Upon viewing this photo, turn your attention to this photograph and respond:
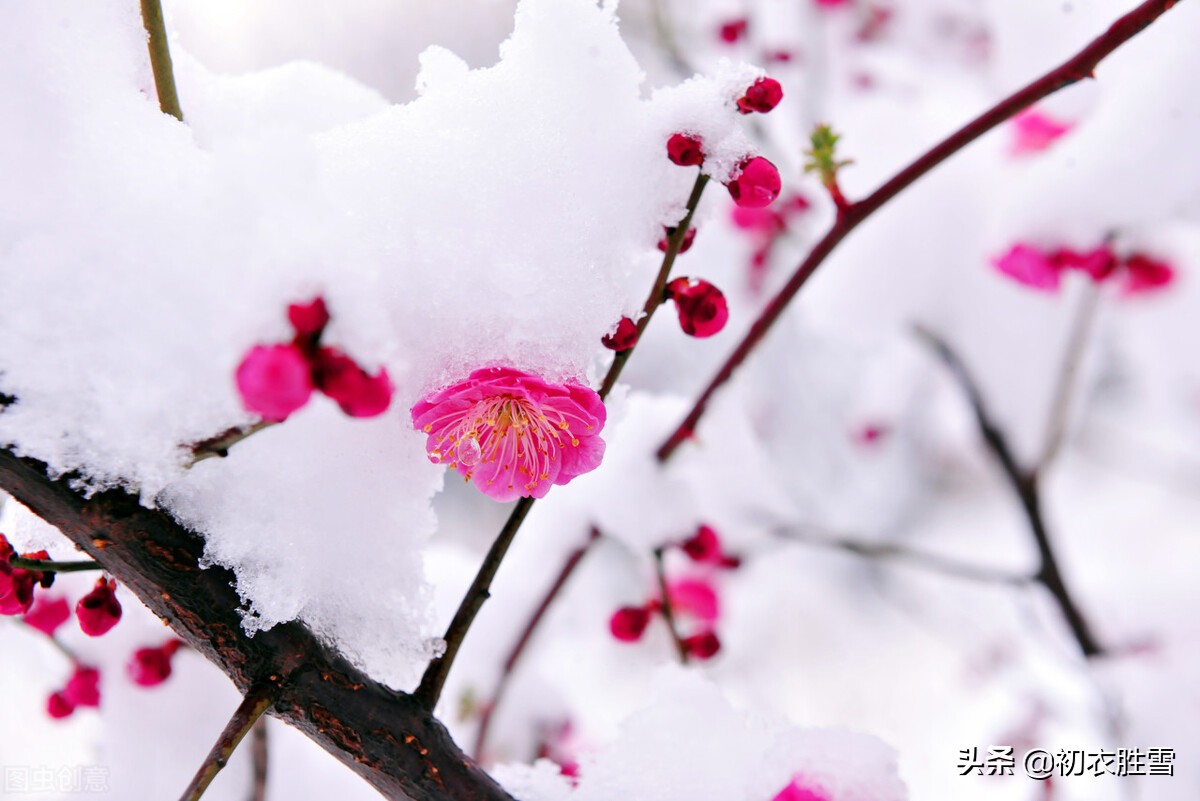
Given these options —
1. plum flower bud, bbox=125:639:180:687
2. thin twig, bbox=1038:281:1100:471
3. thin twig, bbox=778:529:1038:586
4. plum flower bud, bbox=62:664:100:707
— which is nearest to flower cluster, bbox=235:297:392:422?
plum flower bud, bbox=125:639:180:687

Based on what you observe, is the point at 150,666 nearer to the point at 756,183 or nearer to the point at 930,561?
the point at 756,183

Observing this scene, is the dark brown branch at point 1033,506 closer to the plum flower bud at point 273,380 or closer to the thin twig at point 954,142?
the thin twig at point 954,142

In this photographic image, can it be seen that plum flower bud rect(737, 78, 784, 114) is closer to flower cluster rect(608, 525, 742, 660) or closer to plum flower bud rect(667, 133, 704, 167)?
plum flower bud rect(667, 133, 704, 167)

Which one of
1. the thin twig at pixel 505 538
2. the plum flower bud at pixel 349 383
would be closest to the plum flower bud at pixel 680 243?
the thin twig at pixel 505 538

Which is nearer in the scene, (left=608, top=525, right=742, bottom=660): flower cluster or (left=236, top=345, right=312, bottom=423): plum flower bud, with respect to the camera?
(left=236, top=345, right=312, bottom=423): plum flower bud

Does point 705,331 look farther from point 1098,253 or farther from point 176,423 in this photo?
point 1098,253

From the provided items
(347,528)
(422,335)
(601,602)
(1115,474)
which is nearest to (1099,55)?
(422,335)
